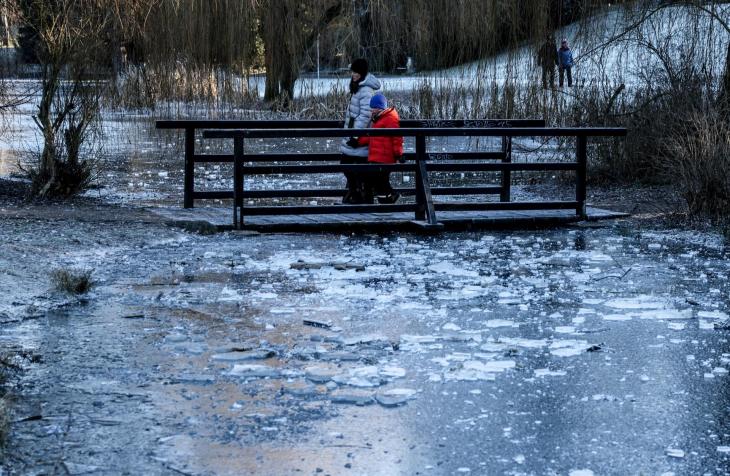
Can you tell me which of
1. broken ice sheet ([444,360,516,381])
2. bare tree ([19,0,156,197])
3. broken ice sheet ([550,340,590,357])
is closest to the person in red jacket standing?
bare tree ([19,0,156,197])

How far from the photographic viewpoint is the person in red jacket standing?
1248cm

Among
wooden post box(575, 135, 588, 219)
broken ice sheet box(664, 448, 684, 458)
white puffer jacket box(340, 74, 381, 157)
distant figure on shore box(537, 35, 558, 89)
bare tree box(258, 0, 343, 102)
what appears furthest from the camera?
bare tree box(258, 0, 343, 102)

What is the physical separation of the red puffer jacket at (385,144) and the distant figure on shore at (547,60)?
7.14 meters

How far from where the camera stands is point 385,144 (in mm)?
12484

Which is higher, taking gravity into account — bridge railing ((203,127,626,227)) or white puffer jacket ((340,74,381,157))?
white puffer jacket ((340,74,381,157))

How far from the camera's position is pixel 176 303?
315 inches

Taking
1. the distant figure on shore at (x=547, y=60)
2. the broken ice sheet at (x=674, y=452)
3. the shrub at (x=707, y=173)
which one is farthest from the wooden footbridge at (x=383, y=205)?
the broken ice sheet at (x=674, y=452)

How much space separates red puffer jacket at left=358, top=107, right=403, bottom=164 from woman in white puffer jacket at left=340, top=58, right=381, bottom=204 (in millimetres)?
140

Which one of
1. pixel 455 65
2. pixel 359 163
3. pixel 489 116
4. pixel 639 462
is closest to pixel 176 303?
pixel 639 462

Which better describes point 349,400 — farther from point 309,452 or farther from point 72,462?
point 72,462

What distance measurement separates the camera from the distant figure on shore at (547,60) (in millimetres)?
19375

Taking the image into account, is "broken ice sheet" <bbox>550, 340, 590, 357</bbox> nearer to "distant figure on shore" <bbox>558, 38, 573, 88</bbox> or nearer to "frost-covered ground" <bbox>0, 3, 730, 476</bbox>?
"frost-covered ground" <bbox>0, 3, 730, 476</bbox>

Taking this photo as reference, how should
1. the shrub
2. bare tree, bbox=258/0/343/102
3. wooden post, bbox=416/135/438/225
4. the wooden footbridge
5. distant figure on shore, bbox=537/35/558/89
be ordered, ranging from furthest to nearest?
bare tree, bbox=258/0/343/102
distant figure on shore, bbox=537/35/558/89
the shrub
wooden post, bbox=416/135/438/225
the wooden footbridge

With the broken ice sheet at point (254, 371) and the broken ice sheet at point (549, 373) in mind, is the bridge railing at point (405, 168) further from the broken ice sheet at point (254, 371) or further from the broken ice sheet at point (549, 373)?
the broken ice sheet at point (549, 373)
